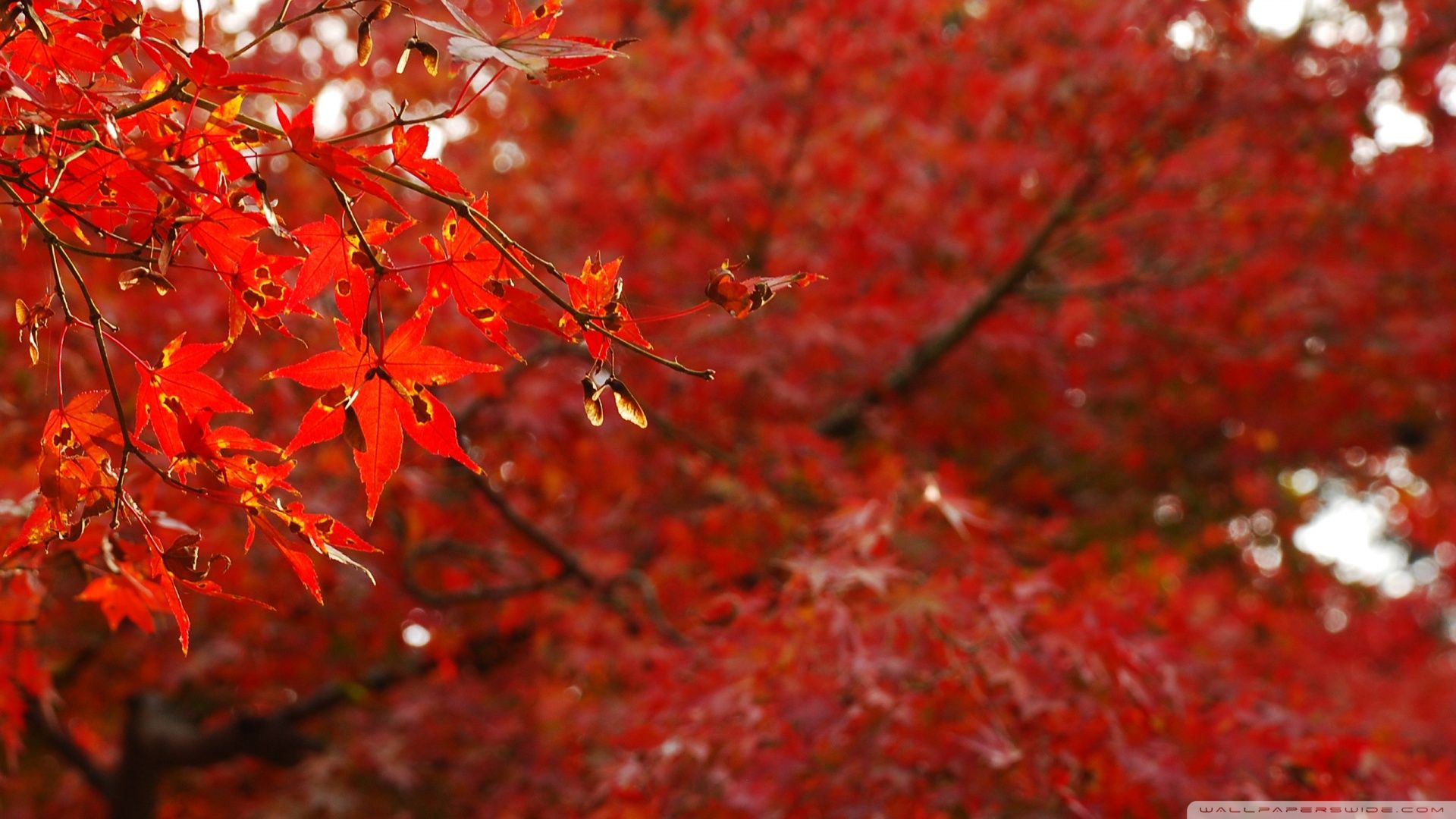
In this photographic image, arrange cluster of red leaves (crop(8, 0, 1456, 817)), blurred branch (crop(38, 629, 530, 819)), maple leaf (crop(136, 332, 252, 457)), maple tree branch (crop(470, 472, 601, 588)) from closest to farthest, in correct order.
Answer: maple leaf (crop(136, 332, 252, 457)) < cluster of red leaves (crop(8, 0, 1456, 817)) < maple tree branch (crop(470, 472, 601, 588)) < blurred branch (crop(38, 629, 530, 819))

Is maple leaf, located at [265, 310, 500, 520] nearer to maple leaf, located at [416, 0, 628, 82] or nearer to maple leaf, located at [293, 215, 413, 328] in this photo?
maple leaf, located at [293, 215, 413, 328]

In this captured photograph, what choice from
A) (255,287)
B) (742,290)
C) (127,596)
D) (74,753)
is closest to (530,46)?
(742,290)

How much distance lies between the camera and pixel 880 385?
5.30 meters

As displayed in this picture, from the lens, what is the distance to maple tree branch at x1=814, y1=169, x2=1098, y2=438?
5102mm

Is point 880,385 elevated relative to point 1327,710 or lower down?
elevated

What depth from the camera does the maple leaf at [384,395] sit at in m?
1.30

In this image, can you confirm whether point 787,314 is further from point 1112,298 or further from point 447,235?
point 447,235

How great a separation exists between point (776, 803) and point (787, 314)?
2.59m

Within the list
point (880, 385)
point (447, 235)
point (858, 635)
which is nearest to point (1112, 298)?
point (880, 385)

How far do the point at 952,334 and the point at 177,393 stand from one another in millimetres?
4229

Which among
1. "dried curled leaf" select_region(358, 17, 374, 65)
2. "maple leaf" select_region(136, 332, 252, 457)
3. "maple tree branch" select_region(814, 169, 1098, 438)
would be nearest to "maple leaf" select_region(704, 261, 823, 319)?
"dried curled leaf" select_region(358, 17, 374, 65)

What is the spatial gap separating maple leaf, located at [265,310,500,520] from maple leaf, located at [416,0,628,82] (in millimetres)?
306

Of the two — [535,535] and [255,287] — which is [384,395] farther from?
[535,535]

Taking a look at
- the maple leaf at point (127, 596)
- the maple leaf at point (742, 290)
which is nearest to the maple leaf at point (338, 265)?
the maple leaf at point (742, 290)
